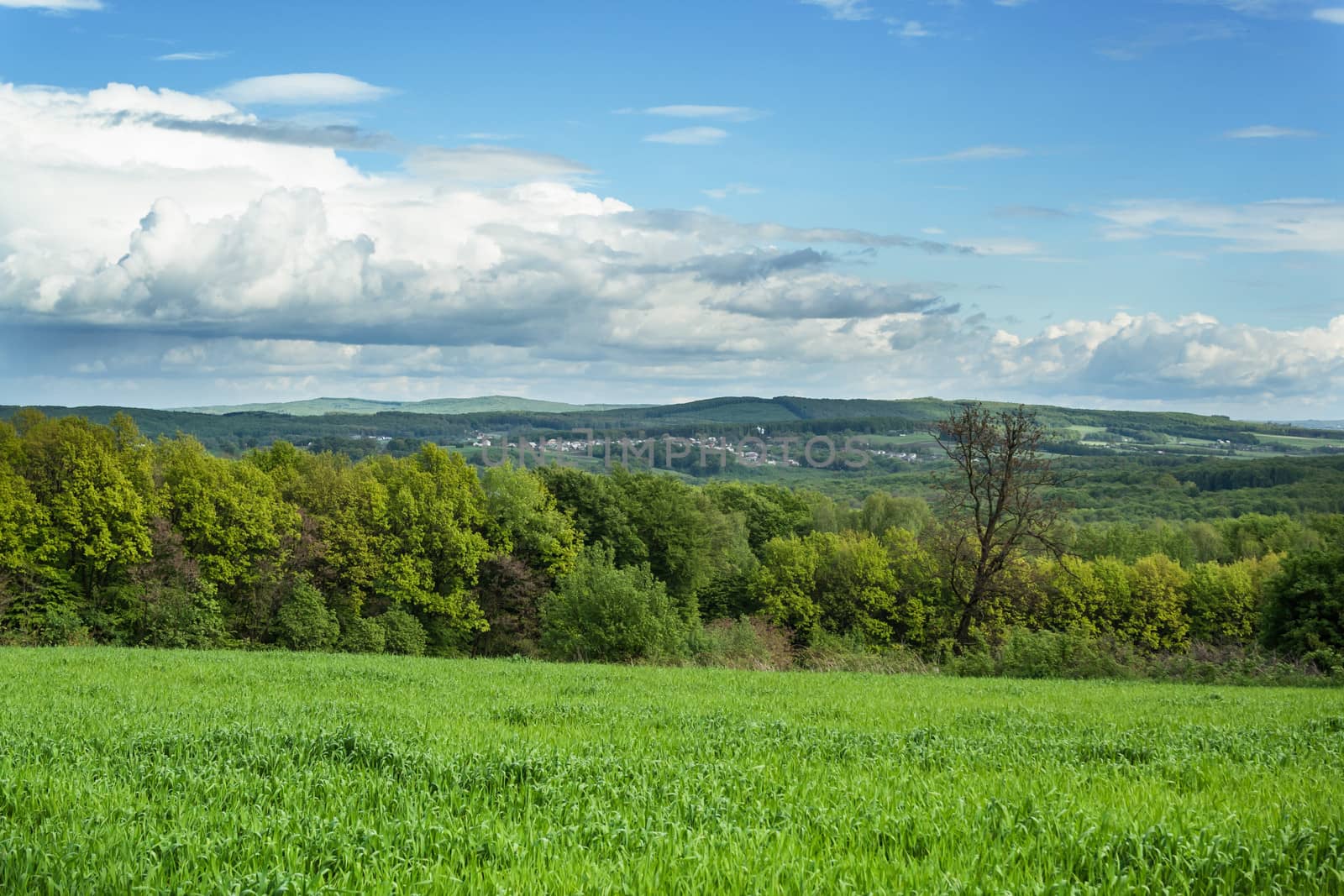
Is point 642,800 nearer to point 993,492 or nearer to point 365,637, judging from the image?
point 993,492

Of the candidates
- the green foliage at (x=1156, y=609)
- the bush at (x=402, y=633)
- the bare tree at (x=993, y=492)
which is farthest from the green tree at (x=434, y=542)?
the green foliage at (x=1156, y=609)

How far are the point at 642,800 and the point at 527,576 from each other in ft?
193

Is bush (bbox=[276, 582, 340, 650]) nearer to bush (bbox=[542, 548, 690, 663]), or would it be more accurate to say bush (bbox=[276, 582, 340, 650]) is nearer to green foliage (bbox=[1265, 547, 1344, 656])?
bush (bbox=[542, 548, 690, 663])

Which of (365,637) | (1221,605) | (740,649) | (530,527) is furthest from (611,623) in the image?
(1221,605)

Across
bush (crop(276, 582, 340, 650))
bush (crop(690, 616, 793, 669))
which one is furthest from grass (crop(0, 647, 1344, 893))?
bush (crop(276, 582, 340, 650))

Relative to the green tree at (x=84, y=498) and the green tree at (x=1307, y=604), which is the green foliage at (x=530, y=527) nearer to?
the green tree at (x=84, y=498)

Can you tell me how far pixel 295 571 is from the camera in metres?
57.2

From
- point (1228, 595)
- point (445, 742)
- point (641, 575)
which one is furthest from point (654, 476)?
point (445, 742)

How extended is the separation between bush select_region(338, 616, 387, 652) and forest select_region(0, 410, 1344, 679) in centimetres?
16

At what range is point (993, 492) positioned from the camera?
45.2 metres

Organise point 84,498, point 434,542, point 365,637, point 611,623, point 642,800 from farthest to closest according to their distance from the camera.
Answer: point 434,542, point 365,637, point 84,498, point 611,623, point 642,800

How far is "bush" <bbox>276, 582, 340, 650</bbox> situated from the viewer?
53.5 metres

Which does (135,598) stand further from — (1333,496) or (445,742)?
(1333,496)

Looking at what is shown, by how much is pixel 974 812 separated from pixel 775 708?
33.5 ft
